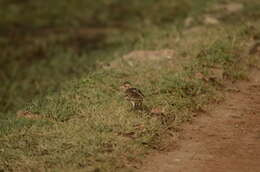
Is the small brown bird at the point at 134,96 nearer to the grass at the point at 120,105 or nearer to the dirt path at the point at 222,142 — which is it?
the grass at the point at 120,105

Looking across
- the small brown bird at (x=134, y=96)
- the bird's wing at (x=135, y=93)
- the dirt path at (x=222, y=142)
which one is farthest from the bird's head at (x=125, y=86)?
the dirt path at (x=222, y=142)

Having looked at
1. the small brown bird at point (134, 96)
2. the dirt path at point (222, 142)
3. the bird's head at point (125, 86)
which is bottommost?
the dirt path at point (222, 142)

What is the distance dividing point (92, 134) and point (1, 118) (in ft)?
3.96

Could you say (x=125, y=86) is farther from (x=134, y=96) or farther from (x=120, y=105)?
(x=120, y=105)

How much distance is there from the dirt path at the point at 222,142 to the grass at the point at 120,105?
115 mm

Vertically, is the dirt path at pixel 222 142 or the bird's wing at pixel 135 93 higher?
the bird's wing at pixel 135 93

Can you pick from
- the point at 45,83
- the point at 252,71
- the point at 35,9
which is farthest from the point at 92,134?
the point at 35,9

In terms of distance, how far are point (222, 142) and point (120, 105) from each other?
2.88 ft

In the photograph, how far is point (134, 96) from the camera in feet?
15.6

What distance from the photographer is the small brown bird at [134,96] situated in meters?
4.62

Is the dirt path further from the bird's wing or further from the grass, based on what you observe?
the bird's wing

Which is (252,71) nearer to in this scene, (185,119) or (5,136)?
(185,119)

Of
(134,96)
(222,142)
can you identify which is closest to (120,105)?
(134,96)

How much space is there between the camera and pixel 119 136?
417 centimetres
